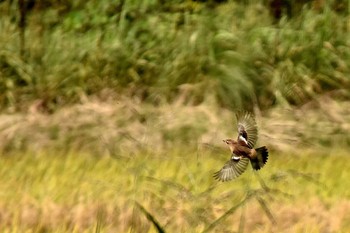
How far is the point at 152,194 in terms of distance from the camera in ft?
16.3

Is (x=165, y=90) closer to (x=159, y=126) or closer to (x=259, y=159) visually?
(x=159, y=126)

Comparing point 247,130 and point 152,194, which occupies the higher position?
point 247,130


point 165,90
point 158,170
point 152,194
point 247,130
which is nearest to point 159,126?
point 165,90

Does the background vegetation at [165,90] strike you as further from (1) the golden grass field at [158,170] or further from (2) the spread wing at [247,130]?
(2) the spread wing at [247,130]

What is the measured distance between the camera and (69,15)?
9203mm

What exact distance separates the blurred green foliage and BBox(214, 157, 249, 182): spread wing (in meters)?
5.31

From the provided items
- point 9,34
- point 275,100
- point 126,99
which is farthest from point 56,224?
point 9,34

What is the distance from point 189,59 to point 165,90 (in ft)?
1.35

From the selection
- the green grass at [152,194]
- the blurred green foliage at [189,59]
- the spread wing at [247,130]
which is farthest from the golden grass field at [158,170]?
the spread wing at [247,130]

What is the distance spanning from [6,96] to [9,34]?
0.95 m

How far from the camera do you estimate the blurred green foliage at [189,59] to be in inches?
303

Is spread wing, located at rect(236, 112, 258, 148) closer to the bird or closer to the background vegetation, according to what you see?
the bird

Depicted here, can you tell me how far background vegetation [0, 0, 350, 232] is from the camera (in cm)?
584

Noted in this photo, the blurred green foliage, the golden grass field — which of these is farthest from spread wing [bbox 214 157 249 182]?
the blurred green foliage
